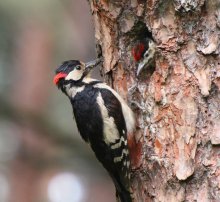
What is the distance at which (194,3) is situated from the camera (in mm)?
4254

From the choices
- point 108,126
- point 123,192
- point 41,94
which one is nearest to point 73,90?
point 108,126

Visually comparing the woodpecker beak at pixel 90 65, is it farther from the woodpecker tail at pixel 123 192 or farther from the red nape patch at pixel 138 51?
the woodpecker tail at pixel 123 192

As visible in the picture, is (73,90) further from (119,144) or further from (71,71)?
(119,144)

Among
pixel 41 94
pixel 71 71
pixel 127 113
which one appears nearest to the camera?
pixel 127 113

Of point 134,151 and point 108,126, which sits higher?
point 108,126

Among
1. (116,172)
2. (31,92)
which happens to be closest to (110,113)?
(116,172)

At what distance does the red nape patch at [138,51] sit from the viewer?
4656mm

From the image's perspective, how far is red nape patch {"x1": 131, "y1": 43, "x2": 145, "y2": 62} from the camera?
4.66m

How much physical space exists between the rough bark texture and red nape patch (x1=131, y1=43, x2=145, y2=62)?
0.18 ft

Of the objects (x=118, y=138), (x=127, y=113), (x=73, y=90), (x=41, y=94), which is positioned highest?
(x=41, y=94)

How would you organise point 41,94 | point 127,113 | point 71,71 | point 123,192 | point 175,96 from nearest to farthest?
point 175,96, point 123,192, point 127,113, point 71,71, point 41,94

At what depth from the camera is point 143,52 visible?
462 centimetres

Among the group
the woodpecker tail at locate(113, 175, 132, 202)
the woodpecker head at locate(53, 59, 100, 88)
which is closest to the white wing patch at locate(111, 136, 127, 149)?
the woodpecker tail at locate(113, 175, 132, 202)

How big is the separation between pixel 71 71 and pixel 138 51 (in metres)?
0.64
